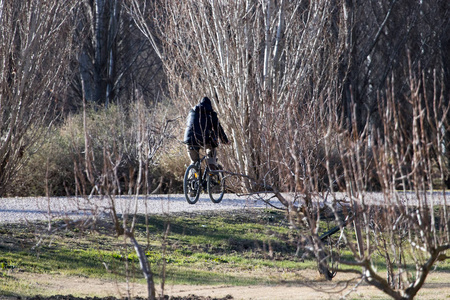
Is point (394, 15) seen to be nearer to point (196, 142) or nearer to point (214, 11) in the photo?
point (214, 11)

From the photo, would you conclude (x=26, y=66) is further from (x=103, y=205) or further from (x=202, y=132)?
(x=202, y=132)

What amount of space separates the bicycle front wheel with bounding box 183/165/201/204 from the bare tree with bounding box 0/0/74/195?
372cm

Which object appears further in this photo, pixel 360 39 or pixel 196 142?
pixel 360 39

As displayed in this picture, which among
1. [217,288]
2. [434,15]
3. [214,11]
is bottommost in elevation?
[217,288]

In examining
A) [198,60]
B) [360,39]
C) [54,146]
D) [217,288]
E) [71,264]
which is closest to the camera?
[217,288]

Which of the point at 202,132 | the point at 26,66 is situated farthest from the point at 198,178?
the point at 26,66

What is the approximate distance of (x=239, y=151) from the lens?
556 inches

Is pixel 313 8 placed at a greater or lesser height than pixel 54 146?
greater

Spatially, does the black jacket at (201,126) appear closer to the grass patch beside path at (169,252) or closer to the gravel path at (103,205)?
the gravel path at (103,205)

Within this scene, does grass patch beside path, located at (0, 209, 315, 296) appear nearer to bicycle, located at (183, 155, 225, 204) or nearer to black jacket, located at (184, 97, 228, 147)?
bicycle, located at (183, 155, 225, 204)

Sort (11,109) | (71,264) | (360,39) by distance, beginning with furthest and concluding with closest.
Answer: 1. (360,39)
2. (11,109)
3. (71,264)

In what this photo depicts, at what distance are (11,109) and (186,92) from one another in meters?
4.00

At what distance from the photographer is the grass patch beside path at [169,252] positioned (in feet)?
25.4

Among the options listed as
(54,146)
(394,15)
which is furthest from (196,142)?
(394,15)
